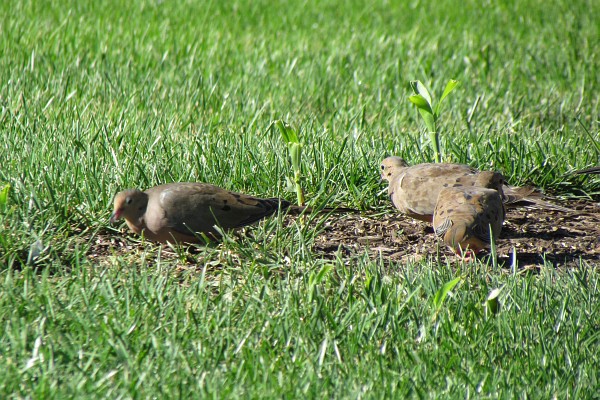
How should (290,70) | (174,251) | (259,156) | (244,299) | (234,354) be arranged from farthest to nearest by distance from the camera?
(290,70), (259,156), (174,251), (244,299), (234,354)

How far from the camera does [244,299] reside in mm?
3740

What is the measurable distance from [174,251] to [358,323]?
133 cm

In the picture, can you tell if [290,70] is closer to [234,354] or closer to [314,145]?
[314,145]

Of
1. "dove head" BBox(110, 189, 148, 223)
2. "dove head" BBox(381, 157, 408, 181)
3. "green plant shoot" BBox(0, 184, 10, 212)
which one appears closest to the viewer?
"green plant shoot" BBox(0, 184, 10, 212)

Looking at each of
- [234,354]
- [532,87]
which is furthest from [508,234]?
[532,87]

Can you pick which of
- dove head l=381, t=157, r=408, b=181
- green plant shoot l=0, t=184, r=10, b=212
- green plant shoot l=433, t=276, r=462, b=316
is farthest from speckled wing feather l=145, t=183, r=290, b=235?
green plant shoot l=433, t=276, r=462, b=316

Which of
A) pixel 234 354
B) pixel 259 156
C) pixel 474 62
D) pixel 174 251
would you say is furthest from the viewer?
pixel 474 62

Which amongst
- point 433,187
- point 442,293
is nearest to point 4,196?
point 442,293

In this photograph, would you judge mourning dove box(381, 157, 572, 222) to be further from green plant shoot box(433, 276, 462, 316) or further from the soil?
green plant shoot box(433, 276, 462, 316)

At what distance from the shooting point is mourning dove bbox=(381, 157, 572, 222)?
15.4ft

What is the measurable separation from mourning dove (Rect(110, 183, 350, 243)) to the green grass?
0.13 metres

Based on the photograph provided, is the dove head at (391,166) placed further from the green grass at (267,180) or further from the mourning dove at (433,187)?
the green grass at (267,180)

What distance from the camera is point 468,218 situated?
14.0 ft

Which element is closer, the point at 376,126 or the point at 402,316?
the point at 402,316
